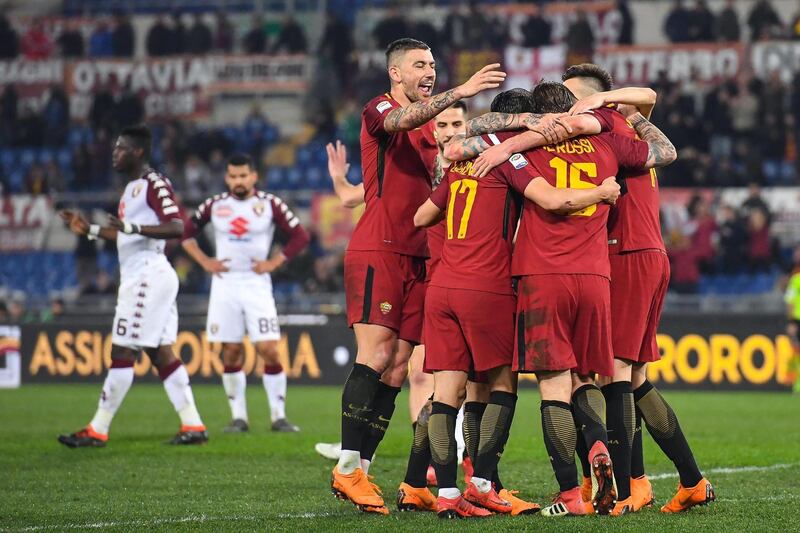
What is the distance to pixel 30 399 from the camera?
16.4 m

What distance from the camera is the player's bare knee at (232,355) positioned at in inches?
477

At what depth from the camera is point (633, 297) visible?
6.79 metres

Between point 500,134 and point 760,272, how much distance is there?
14.4 m

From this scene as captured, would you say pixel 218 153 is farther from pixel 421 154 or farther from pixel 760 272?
pixel 421 154

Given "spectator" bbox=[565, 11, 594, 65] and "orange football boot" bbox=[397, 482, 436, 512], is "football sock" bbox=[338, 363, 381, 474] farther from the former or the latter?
"spectator" bbox=[565, 11, 594, 65]

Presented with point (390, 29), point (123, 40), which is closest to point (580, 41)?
point (390, 29)

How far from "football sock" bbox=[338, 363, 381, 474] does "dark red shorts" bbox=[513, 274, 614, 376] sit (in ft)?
3.15

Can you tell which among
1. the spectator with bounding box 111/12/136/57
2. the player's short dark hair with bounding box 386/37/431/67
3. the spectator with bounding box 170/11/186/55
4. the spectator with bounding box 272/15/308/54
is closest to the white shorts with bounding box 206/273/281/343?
the player's short dark hair with bounding box 386/37/431/67

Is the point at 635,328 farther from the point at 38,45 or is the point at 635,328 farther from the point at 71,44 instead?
the point at 38,45

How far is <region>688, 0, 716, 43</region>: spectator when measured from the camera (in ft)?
78.6

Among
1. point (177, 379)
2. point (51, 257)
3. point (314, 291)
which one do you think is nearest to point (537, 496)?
point (177, 379)

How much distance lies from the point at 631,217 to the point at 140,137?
509 centimetres

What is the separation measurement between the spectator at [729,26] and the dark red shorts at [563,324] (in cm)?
1866

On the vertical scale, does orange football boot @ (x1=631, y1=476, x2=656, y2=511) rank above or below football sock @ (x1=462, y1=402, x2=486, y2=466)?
below
